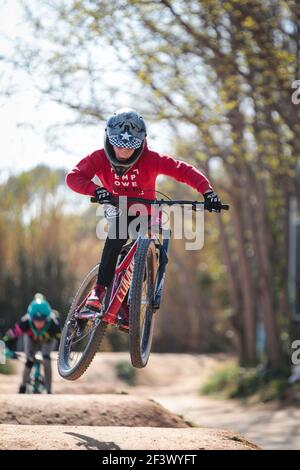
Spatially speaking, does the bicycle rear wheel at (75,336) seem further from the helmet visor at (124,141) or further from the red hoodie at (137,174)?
the helmet visor at (124,141)

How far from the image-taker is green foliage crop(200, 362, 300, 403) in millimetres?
20391

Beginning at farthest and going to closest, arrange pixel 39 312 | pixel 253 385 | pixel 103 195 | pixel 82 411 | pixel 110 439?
pixel 253 385, pixel 39 312, pixel 82 411, pixel 103 195, pixel 110 439

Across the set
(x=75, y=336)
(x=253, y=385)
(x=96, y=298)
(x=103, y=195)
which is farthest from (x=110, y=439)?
Answer: (x=253, y=385)

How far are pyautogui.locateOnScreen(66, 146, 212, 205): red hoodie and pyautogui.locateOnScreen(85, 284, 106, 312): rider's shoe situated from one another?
897 millimetres

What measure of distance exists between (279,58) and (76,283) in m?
13.5

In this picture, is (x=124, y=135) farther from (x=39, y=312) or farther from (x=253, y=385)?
(x=253, y=385)

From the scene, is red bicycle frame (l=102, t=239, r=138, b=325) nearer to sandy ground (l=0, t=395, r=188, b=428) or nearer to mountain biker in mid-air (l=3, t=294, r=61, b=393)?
sandy ground (l=0, t=395, r=188, b=428)

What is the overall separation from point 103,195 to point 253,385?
46.8 ft

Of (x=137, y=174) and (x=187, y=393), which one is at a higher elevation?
(x=137, y=174)

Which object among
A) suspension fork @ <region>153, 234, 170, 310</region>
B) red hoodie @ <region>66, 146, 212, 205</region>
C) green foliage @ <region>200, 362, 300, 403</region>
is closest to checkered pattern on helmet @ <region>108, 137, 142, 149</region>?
red hoodie @ <region>66, 146, 212, 205</region>

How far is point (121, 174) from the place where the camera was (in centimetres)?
877

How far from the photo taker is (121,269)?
8.88 metres

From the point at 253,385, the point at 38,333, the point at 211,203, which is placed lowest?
the point at 253,385
